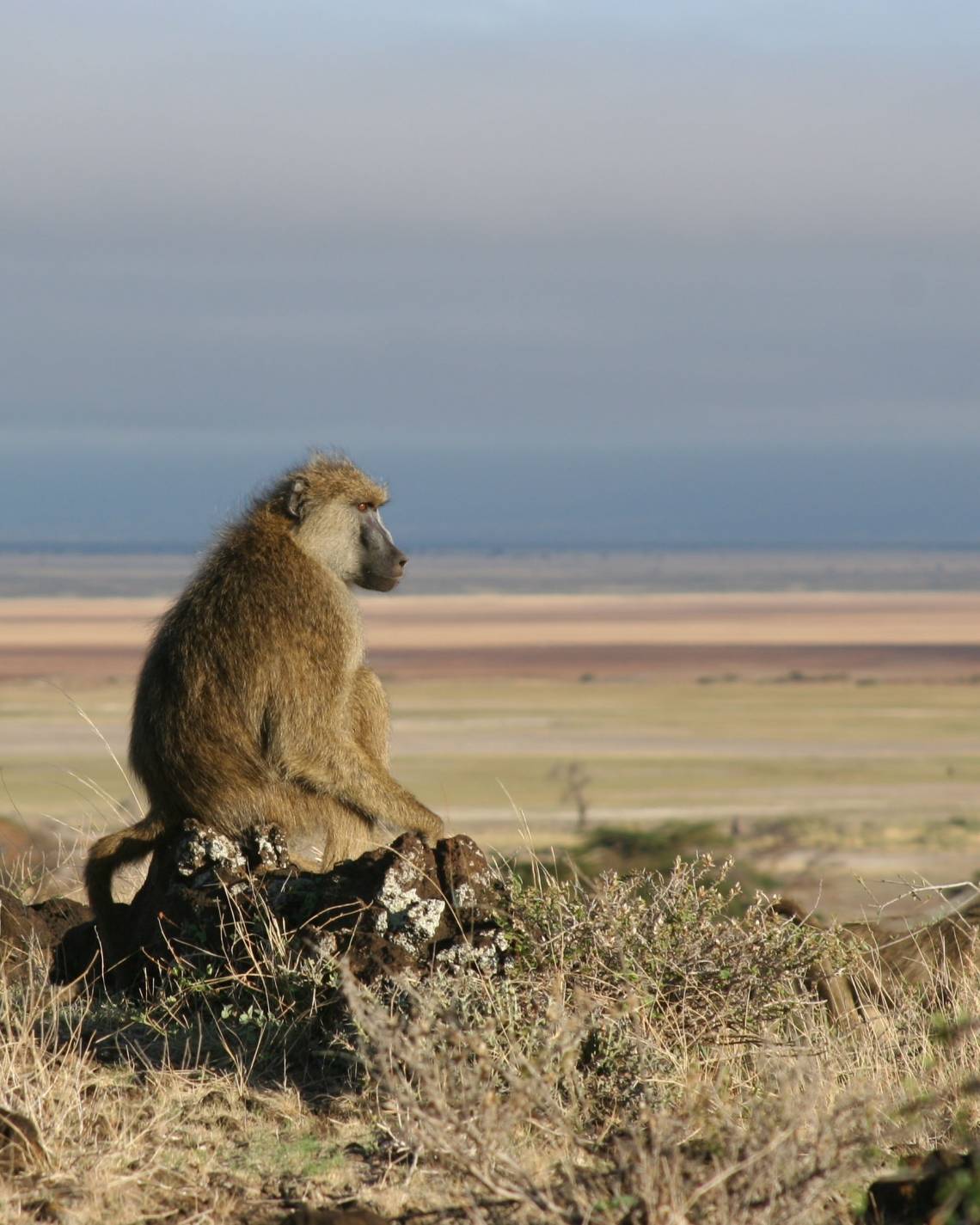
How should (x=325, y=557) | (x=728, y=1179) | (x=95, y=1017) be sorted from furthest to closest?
(x=325, y=557), (x=95, y=1017), (x=728, y=1179)

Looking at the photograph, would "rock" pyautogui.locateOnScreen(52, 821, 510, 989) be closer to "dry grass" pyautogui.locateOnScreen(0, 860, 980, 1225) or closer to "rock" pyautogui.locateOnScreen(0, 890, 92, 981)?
"dry grass" pyautogui.locateOnScreen(0, 860, 980, 1225)

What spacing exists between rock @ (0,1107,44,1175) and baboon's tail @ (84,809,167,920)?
1785mm

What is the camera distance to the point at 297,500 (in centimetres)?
612

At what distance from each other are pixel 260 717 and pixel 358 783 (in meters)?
0.39

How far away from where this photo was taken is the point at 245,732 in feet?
18.0

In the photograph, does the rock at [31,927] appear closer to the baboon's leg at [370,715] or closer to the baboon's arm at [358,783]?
the baboon's arm at [358,783]

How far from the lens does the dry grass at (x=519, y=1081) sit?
355 cm

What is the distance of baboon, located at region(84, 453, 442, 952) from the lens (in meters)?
5.49

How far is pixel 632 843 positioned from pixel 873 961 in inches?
414

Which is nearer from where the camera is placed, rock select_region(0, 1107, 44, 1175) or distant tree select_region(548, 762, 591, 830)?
rock select_region(0, 1107, 44, 1175)

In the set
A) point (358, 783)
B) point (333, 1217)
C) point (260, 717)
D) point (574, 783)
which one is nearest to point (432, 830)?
point (358, 783)

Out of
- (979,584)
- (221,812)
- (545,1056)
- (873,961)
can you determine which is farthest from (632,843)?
(979,584)

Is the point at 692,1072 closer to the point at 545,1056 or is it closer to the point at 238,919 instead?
the point at 545,1056

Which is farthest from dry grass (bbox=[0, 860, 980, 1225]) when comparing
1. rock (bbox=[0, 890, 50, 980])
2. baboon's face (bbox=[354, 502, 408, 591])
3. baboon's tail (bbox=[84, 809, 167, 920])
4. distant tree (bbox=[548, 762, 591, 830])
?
distant tree (bbox=[548, 762, 591, 830])
